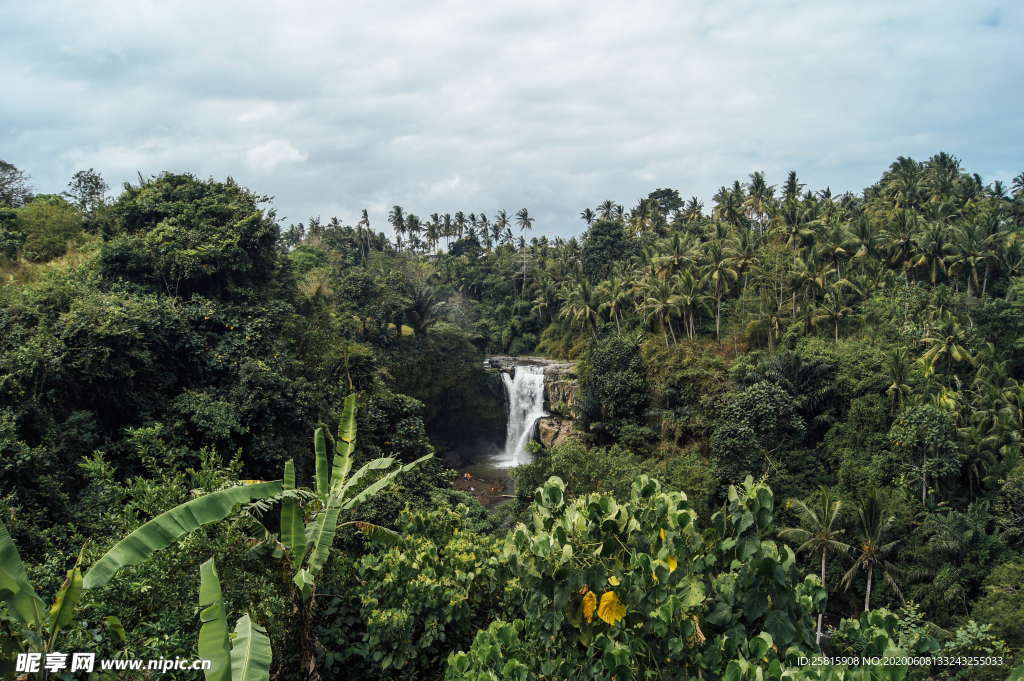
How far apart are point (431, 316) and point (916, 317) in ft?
89.7

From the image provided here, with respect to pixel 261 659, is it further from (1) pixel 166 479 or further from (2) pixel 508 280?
(2) pixel 508 280

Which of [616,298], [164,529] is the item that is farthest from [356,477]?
[616,298]

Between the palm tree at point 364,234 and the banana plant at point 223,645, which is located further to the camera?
the palm tree at point 364,234

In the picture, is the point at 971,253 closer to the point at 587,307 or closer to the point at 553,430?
the point at 587,307

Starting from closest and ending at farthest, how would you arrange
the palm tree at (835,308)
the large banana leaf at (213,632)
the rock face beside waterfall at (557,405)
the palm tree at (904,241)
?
the large banana leaf at (213,632) → the palm tree at (835,308) → the palm tree at (904,241) → the rock face beside waterfall at (557,405)

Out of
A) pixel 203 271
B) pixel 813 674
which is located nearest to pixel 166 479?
pixel 813 674

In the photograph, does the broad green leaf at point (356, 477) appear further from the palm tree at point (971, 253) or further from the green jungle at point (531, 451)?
the palm tree at point (971, 253)

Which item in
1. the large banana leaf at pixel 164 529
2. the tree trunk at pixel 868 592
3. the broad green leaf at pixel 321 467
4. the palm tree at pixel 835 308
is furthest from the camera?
the palm tree at pixel 835 308

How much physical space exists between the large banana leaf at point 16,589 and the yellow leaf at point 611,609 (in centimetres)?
501

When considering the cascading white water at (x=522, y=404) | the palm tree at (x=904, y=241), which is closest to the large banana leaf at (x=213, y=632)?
the cascading white water at (x=522, y=404)

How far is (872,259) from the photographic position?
36906 millimetres

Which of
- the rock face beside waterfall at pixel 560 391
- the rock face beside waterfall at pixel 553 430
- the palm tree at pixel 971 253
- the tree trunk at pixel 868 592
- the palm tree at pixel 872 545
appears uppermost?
the palm tree at pixel 971 253

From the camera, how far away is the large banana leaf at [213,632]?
4.47 metres

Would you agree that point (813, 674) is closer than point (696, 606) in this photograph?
Result: Yes
